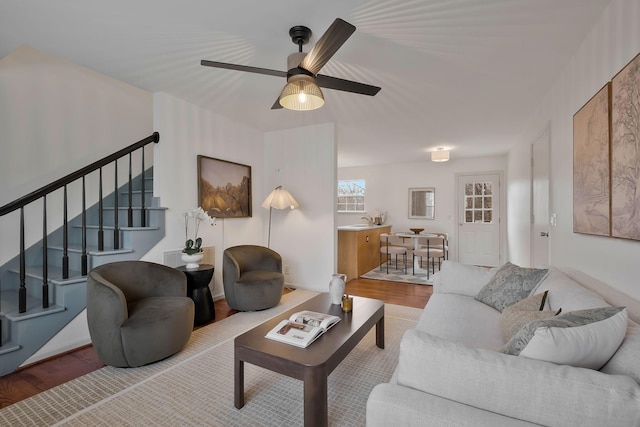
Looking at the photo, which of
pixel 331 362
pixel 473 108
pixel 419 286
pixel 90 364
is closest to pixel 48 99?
pixel 90 364

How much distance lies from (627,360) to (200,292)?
A: 310cm

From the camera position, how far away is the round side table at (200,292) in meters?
2.98

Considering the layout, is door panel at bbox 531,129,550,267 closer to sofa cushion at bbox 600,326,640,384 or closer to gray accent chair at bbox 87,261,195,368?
sofa cushion at bbox 600,326,640,384

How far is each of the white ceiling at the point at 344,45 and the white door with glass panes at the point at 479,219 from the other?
3215 millimetres

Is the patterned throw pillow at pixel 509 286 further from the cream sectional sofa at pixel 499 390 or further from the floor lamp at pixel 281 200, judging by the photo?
the floor lamp at pixel 281 200

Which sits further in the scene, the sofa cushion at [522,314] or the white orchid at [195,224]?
the white orchid at [195,224]

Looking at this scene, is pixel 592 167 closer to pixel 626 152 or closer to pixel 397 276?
pixel 626 152

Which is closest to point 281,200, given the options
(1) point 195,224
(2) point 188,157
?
(1) point 195,224

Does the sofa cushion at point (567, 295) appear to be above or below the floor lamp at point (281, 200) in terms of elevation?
below

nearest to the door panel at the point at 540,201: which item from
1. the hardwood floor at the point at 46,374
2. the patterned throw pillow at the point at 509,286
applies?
the patterned throw pillow at the point at 509,286

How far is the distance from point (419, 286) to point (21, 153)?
5.18m

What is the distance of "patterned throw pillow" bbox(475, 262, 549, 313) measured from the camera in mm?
2021

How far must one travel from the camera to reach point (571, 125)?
7.72 ft

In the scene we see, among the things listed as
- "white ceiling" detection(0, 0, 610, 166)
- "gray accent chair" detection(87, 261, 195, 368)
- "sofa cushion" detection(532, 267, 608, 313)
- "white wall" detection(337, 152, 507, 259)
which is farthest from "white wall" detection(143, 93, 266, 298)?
"white wall" detection(337, 152, 507, 259)
